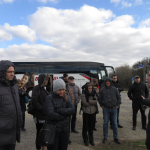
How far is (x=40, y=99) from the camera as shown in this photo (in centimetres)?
329

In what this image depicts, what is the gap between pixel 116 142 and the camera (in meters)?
4.28

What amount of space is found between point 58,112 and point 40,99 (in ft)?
2.94

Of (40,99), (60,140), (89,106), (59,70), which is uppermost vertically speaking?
(59,70)

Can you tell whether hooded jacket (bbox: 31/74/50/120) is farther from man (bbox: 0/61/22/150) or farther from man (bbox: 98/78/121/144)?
man (bbox: 98/78/121/144)

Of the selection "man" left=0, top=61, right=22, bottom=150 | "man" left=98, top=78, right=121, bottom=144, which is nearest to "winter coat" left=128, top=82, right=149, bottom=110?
"man" left=98, top=78, right=121, bottom=144

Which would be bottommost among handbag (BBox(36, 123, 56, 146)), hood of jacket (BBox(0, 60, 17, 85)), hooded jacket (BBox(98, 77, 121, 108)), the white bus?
handbag (BBox(36, 123, 56, 146))

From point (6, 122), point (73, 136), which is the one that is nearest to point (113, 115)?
point (73, 136)

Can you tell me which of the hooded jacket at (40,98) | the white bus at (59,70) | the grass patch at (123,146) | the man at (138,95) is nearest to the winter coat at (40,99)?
the hooded jacket at (40,98)

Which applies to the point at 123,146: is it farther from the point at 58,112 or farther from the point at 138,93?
the point at 58,112

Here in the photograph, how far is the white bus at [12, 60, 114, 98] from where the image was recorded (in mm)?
13828

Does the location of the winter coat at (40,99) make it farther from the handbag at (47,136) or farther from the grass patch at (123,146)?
the grass patch at (123,146)

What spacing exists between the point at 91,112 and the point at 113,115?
711 mm

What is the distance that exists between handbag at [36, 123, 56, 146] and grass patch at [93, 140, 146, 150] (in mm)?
2052

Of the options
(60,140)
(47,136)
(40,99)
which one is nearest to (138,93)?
(40,99)
